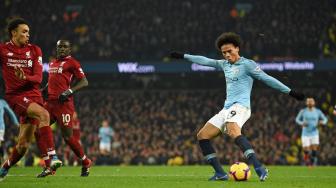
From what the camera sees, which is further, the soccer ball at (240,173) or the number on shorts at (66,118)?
the number on shorts at (66,118)

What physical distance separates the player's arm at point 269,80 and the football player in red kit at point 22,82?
352cm

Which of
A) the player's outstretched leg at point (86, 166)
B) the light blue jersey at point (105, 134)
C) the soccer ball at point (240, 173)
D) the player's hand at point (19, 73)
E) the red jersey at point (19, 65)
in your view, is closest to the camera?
the player's hand at point (19, 73)

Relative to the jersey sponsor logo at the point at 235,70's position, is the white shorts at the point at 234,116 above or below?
below

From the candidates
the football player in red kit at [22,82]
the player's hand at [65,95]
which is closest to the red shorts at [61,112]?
the player's hand at [65,95]

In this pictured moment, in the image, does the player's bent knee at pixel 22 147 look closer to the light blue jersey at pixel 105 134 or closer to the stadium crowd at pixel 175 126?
the light blue jersey at pixel 105 134

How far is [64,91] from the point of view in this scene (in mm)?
13133

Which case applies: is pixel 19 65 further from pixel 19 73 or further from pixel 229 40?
pixel 229 40

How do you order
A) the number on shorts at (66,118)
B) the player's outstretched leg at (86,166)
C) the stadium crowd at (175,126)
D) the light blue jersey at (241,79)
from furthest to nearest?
the stadium crowd at (175,126)
the player's outstretched leg at (86,166)
the number on shorts at (66,118)
the light blue jersey at (241,79)

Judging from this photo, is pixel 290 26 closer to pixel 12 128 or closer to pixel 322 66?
pixel 322 66

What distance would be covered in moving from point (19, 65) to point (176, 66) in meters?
22.7

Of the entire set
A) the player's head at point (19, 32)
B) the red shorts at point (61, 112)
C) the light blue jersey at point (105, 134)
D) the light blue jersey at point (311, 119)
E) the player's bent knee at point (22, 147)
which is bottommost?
the light blue jersey at point (105, 134)

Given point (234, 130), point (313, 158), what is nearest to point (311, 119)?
point (313, 158)

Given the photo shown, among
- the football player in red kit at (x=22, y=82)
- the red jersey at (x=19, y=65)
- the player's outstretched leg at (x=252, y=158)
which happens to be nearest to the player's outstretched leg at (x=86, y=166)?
the football player in red kit at (x=22, y=82)

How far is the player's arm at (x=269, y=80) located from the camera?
1081 cm
